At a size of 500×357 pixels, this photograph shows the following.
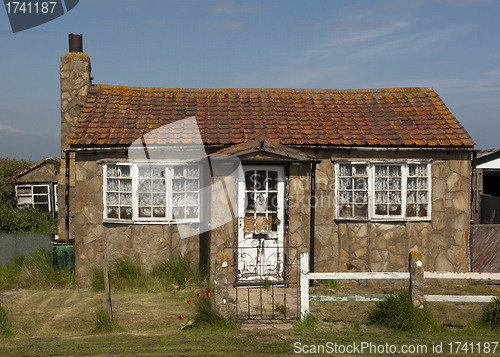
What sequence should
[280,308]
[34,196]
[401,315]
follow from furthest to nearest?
[34,196] < [280,308] < [401,315]

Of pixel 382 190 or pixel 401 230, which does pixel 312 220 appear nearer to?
pixel 382 190

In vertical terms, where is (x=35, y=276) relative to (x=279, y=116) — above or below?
below

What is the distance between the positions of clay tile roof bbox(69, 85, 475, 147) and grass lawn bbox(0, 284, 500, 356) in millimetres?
3644

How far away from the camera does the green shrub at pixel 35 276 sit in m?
10.1

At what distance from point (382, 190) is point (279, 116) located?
3064 millimetres

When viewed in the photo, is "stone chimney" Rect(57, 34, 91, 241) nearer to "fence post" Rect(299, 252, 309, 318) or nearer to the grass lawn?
the grass lawn

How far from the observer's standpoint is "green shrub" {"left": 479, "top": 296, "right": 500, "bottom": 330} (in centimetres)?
696

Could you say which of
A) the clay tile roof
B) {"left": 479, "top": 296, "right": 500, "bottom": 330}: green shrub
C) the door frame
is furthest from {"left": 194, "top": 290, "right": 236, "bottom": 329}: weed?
the clay tile roof

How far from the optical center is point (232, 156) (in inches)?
374

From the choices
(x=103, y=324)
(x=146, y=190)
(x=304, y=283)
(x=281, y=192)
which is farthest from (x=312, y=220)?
(x=103, y=324)

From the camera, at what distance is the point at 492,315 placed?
23.1 ft

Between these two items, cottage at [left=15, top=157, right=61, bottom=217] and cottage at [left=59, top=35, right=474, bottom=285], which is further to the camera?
cottage at [left=15, top=157, right=61, bottom=217]

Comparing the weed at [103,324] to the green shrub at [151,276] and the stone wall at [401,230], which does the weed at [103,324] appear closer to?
the green shrub at [151,276]

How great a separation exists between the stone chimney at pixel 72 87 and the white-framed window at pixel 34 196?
8.31m
